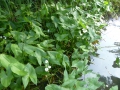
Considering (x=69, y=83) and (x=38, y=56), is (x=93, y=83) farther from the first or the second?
(x=38, y=56)

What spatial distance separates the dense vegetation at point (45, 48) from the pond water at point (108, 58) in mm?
115

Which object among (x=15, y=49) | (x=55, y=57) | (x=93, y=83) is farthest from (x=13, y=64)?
(x=93, y=83)

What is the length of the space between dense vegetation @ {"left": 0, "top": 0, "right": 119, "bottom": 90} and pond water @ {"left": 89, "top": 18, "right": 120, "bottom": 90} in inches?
4.5

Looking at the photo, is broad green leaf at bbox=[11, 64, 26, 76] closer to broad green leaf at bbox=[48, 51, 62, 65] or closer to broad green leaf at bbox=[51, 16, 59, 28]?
broad green leaf at bbox=[48, 51, 62, 65]

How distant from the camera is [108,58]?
1945 mm

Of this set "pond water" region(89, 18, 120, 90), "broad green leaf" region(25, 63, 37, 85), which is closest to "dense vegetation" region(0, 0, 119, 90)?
"broad green leaf" region(25, 63, 37, 85)

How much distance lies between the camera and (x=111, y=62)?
1893 mm

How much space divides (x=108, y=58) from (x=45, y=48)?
761 mm

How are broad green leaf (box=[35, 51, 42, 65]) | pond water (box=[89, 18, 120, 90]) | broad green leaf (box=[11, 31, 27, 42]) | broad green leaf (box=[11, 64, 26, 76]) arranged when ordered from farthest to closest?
pond water (box=[89, 18, 120, 90]) < broad green leaf (box=[11, 31, 27, 42]) < broad green leaf (box=[35, 51, 42, 65]) < broad green leaf (box=[11, 64, 26, 76])

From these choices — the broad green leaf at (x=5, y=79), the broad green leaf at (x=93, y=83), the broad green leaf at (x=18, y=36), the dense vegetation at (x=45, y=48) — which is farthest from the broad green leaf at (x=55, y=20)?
the broad green leaf at (x=5, y=79)

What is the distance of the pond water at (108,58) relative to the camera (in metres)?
→ 1.70

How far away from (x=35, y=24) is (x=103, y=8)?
3.90 ft

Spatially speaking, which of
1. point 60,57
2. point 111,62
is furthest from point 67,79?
point 111,62

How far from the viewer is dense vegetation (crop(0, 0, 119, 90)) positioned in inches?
45.4
